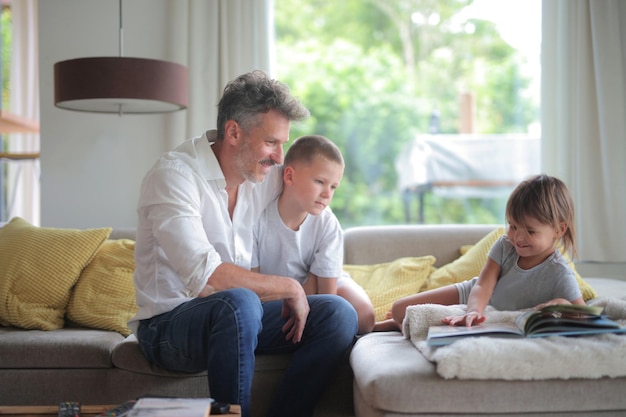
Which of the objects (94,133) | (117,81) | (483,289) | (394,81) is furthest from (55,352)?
(394,81)

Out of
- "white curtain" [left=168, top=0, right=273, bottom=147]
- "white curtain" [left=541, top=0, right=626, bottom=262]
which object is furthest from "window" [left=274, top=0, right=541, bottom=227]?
"white curtain" [left=168, top=0, right=273, bottom=147]

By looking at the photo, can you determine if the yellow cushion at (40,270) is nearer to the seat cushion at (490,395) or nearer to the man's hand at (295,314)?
the man's hand at (295,314)

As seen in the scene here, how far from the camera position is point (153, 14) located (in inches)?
156

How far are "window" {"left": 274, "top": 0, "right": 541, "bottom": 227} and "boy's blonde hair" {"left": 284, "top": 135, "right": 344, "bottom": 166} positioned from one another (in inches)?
188

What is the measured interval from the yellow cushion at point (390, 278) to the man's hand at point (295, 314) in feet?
1.86

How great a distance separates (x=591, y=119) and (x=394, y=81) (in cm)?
431

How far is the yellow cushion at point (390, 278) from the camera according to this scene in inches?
109

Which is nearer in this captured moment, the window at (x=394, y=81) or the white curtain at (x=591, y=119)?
the white curtain at (x=591, y=119)

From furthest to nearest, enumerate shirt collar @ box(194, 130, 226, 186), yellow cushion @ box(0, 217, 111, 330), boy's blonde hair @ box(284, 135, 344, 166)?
yellow cushion @ box(0, 217, 111, 330)
boy's blonde hair @ box(284, 135, 344, 166)
shirt collar @ box(194, 130, 226, 186)

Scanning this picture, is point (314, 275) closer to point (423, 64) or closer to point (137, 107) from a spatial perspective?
point (137, 107)

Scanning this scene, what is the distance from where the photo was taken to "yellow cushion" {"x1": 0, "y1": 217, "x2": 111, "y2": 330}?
2.61 meters

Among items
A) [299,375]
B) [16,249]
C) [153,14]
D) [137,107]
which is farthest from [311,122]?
[299,375]

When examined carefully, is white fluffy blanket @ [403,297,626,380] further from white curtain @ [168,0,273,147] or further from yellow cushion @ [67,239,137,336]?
white curtain @ [168,0,273,147]

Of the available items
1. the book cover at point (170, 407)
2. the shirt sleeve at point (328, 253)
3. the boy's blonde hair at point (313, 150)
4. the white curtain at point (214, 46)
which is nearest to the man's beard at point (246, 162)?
the boy's blonde hair at point (313, 150)
